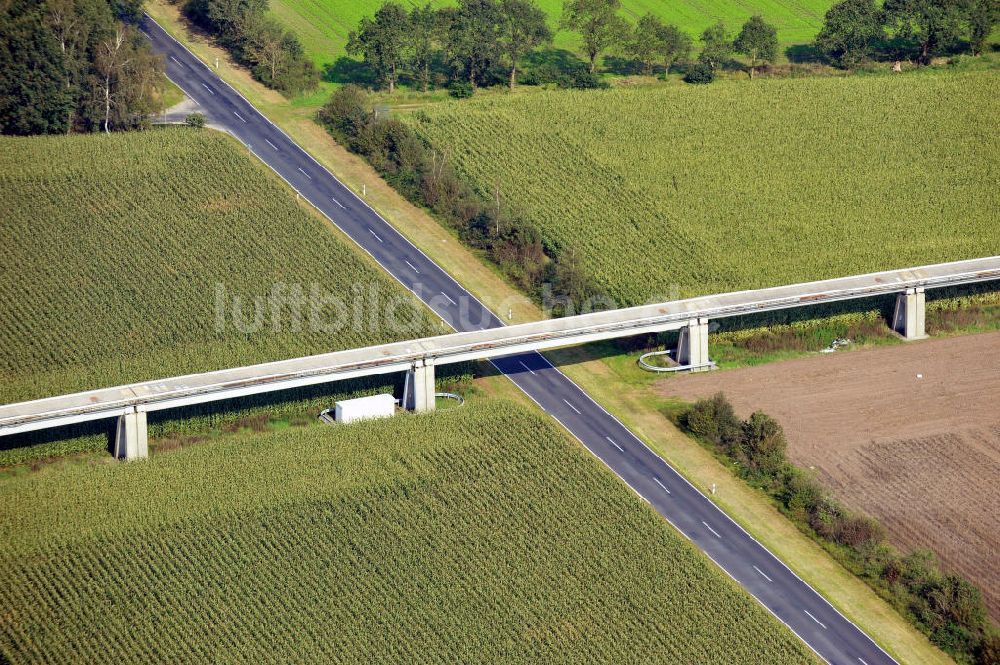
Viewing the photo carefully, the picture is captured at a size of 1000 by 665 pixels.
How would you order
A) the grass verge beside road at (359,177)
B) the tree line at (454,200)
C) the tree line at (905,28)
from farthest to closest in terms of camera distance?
the tree line at (905,28) → the tree line at (454,200) → the grass verge beside road at (359,177)

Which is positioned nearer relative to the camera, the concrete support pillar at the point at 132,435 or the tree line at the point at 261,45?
the concrete support pillar at the point at 132,435

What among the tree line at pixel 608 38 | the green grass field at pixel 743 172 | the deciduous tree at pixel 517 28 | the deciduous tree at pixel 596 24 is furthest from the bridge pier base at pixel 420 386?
the deciduous tree at pixel 596 24

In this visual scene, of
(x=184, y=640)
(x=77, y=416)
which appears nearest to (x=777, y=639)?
(x=184, y=640)

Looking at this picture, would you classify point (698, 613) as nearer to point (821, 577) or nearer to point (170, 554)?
point (821, 577)

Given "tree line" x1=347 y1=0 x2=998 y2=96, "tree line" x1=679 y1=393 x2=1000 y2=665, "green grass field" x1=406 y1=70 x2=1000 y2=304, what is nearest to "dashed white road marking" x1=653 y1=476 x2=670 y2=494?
"tree line" x1=679 y1=393 x2=1000 y2=665

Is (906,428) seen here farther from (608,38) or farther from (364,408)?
(608,38)

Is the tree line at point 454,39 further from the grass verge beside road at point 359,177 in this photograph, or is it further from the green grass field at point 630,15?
the grass verge beside road at point 359,177
